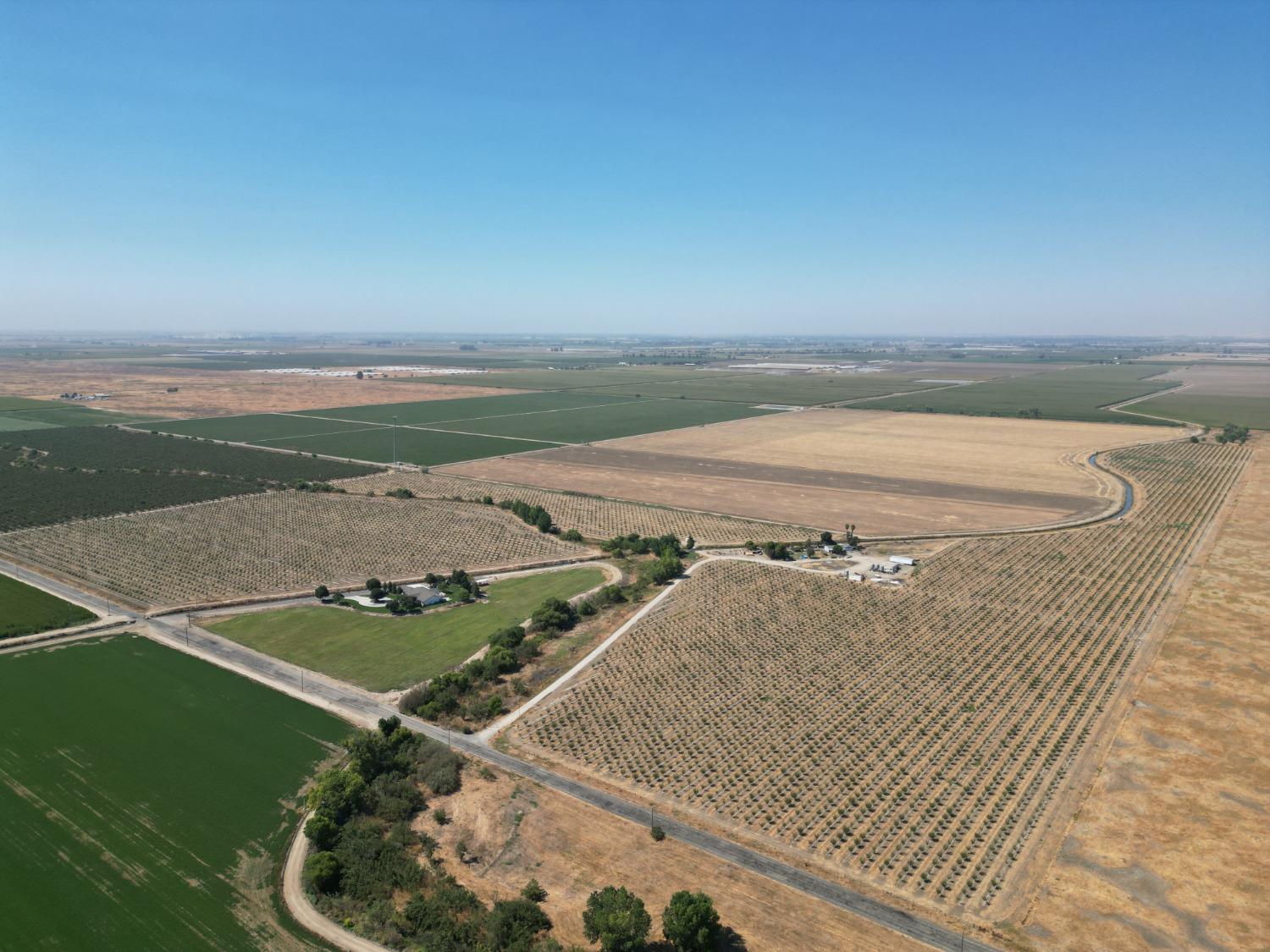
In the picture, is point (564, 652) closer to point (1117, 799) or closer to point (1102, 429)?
point (1117, 799)

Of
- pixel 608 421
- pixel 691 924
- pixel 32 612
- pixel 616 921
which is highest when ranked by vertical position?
pixel 608 421

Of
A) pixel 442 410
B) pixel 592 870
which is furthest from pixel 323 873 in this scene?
pixel 442 410

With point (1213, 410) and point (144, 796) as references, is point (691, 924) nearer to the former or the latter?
point (144, 796)

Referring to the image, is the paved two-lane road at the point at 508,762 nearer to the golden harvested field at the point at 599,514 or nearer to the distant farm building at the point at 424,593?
the distant farm building at the point at 424,593

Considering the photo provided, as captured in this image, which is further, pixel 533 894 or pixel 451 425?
pixel 451 425

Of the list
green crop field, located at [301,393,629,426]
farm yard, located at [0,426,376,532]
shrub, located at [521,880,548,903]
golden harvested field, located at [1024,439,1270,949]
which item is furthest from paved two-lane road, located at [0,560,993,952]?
green crop field, located at [301,393,629,426]

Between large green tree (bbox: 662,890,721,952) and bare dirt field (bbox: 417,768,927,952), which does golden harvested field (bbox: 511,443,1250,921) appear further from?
large green tree (bbox: 662,890,721,952)

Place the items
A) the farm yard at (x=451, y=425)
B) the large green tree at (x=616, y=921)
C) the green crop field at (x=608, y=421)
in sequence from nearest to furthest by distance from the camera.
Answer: the large green tree at (x=616, y=921), the farm yard at (x=451, y=425), the green crop field at (x=608, y=421)

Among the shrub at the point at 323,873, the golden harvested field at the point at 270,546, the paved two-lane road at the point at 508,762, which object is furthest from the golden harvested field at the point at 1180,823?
the golden harvested field at the point at 270,546
